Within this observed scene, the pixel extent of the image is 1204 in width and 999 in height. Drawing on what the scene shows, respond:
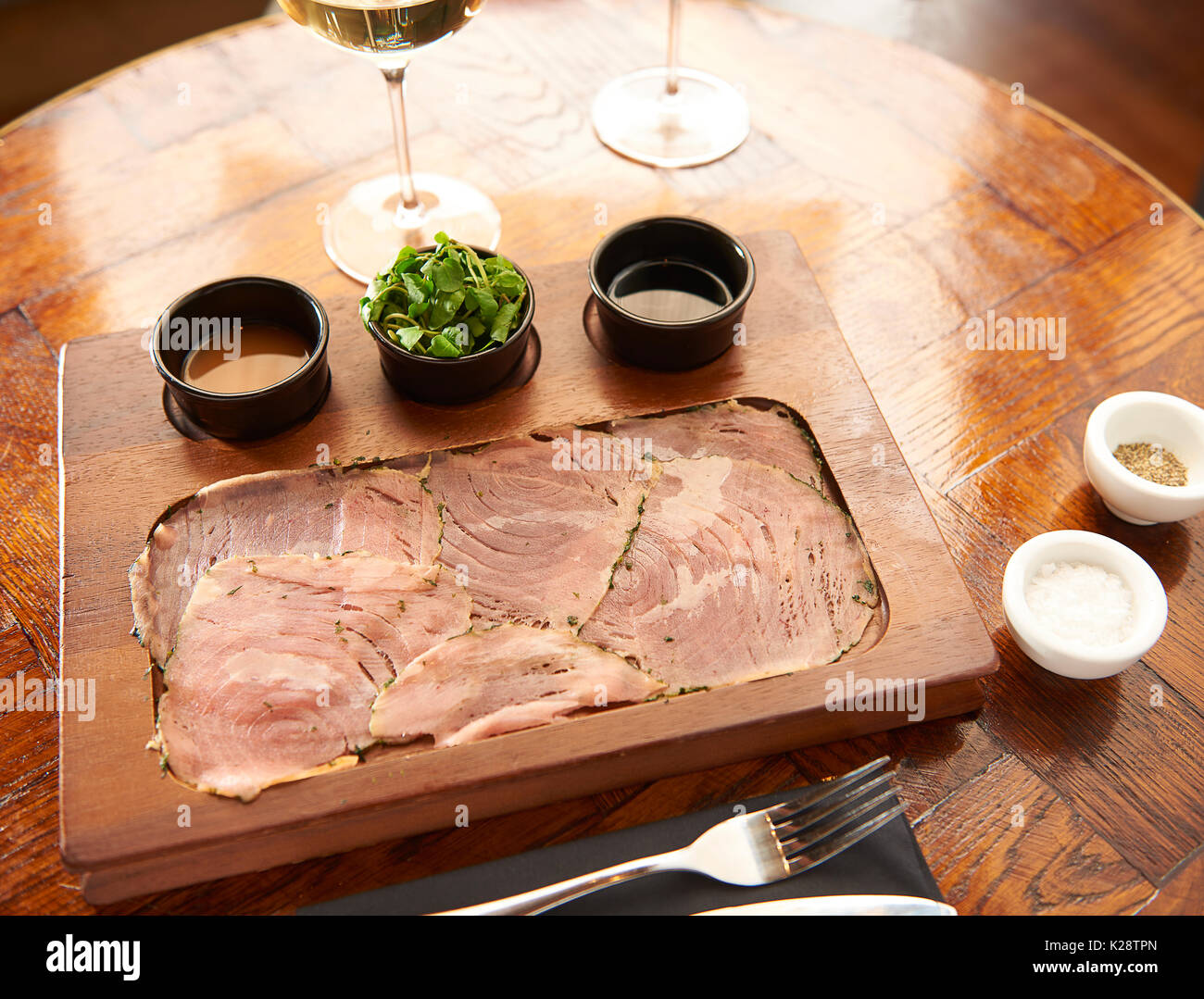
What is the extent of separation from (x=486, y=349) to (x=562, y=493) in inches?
11.8

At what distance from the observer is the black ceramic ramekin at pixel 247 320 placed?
181 centimetres

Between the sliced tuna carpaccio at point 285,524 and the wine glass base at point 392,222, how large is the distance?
2.00 ft

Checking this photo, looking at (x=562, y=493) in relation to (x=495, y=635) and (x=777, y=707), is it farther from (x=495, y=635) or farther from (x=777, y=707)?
(x=777, y=707)

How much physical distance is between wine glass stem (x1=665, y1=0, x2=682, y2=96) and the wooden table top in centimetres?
15

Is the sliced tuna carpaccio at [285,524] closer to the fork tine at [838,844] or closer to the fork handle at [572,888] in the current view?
the fork handle at [572,888]

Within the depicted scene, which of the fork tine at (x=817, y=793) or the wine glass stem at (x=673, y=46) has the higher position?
the wine glass stem at (x=673, y=46)

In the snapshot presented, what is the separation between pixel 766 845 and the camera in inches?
60.9

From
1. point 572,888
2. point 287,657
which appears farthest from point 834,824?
point 287,657

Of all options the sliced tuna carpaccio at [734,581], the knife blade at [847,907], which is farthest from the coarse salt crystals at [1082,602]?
the knife blade at [847,907]

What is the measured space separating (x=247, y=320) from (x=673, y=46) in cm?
127

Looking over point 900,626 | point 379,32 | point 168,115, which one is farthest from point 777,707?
point 168,115

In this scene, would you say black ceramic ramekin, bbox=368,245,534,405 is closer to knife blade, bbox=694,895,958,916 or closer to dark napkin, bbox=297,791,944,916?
dark napkin, bbox=297,791,944,916

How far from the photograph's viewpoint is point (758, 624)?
171 centimetres

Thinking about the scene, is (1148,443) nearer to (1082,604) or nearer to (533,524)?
(1082,604)
